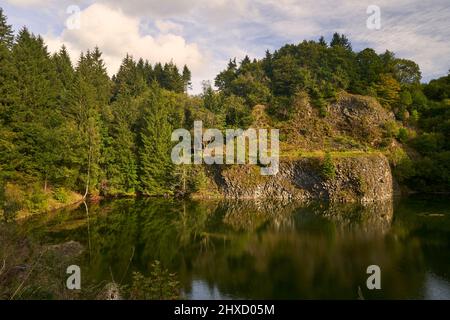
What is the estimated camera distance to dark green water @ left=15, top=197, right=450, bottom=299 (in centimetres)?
1828

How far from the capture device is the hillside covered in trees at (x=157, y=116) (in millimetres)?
35344

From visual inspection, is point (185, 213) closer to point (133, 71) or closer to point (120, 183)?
point (120, 183)

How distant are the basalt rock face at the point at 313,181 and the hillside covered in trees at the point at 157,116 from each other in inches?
154

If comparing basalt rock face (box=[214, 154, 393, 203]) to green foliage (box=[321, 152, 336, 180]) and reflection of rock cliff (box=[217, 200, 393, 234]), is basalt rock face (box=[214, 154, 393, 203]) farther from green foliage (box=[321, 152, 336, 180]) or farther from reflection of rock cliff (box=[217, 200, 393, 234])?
reflection of rock cliff (box=[217, 200, 393, 234])

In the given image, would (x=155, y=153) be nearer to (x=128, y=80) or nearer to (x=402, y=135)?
(x=128, y=80)

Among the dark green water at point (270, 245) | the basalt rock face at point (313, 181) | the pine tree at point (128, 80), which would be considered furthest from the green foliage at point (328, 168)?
the pine tree at point (128, 80)

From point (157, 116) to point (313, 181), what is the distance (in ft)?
71.2

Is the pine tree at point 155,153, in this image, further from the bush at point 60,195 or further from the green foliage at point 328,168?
the green foliage at point 328,168

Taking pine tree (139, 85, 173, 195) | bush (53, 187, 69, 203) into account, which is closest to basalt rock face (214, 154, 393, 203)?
pine tree (139, 85, 173, 195)

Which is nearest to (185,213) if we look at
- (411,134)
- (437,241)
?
(437,241)

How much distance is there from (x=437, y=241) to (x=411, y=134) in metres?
33.8

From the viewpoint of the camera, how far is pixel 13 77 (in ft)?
119

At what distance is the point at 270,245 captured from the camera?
85.6 feet

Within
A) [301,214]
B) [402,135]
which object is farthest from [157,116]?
[402,135]
